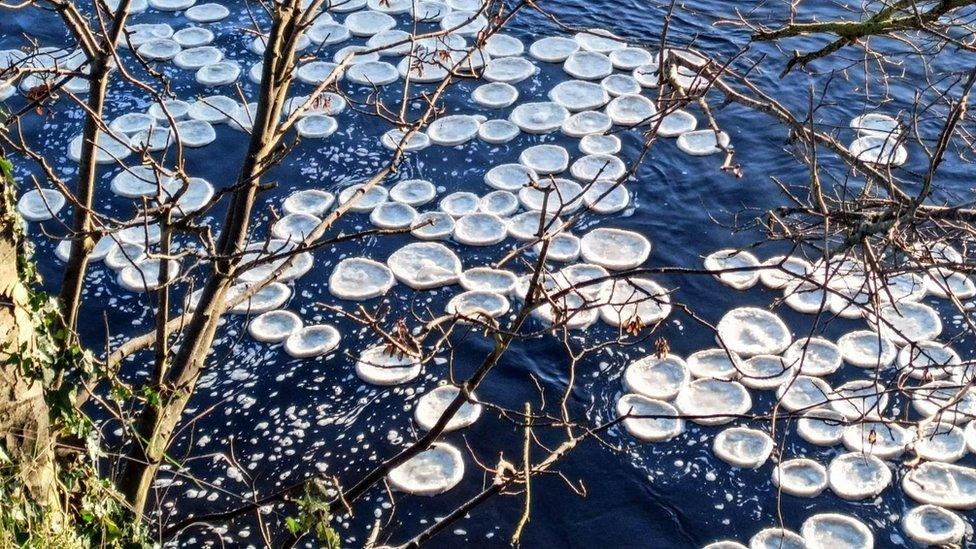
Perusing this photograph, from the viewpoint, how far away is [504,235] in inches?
204

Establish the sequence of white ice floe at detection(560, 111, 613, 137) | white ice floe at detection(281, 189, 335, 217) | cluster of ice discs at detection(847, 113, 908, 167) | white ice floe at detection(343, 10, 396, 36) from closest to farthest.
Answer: white ice floe at detection(281, 189, 335, 217) < cluster of ice discs at detection(847, 113, 908, 167) < white ice floe at detection(560, 111, 613, 137) < white ice floe at detection(343, 10, 396, 36)

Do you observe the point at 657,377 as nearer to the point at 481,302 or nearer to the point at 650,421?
the point at 650,421

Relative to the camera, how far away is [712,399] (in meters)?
4.35

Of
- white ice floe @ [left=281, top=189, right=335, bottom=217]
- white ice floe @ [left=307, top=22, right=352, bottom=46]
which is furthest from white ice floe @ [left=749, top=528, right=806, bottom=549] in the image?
white ice floe @ [left=307, top=22, right=352, bottom=46]

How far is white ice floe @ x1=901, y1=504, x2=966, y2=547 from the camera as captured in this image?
381cm

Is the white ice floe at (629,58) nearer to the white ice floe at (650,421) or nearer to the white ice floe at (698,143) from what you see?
the white ice floe at (698,143)

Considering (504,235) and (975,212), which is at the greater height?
(975,212)

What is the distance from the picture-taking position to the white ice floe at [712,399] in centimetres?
428

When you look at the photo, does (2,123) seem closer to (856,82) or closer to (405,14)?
A: (405,14)

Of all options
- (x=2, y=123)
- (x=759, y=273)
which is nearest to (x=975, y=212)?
(x=759, y=273)

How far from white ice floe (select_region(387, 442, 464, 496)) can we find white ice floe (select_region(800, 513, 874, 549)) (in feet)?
4.25

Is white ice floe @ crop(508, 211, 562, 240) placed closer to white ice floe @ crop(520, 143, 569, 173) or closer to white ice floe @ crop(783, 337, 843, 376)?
white ice floe @ crop(520, 143, 569, 173)

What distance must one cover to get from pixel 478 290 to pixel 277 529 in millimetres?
1514

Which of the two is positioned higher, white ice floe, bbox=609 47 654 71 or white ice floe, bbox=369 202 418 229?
white ice floe, bbox=609 47 654 71
